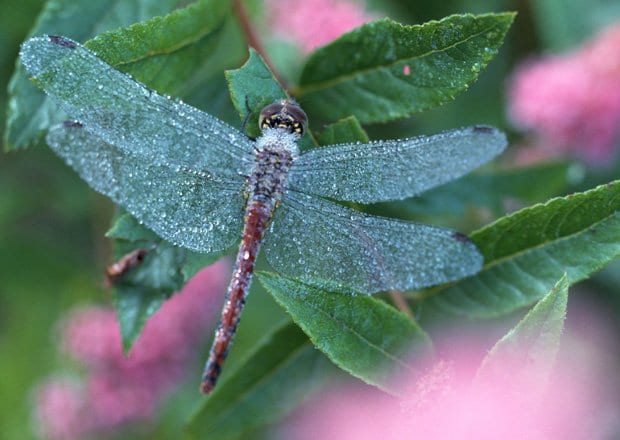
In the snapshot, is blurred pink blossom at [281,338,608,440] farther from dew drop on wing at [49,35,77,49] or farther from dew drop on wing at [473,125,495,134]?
dew drop on wing at [49,35,77,49]

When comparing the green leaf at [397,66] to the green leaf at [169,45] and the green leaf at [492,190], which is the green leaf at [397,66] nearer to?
the green leaf at [169,45]

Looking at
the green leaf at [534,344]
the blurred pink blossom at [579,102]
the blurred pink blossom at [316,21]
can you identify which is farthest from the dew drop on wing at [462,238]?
the blurred pink blossom at [579,102]

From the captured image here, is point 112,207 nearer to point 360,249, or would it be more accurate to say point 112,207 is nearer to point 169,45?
point 169,45

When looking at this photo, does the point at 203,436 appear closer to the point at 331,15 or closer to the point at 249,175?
the point at 249,175

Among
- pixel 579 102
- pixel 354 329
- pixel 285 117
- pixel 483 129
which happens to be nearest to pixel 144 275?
pixel 285 117

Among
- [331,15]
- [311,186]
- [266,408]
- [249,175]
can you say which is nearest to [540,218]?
[311,186]

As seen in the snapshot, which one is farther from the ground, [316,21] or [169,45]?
[169,45]

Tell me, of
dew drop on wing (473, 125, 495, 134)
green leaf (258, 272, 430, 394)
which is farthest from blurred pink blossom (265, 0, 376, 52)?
green leaf (258, 272, 430, 394)
